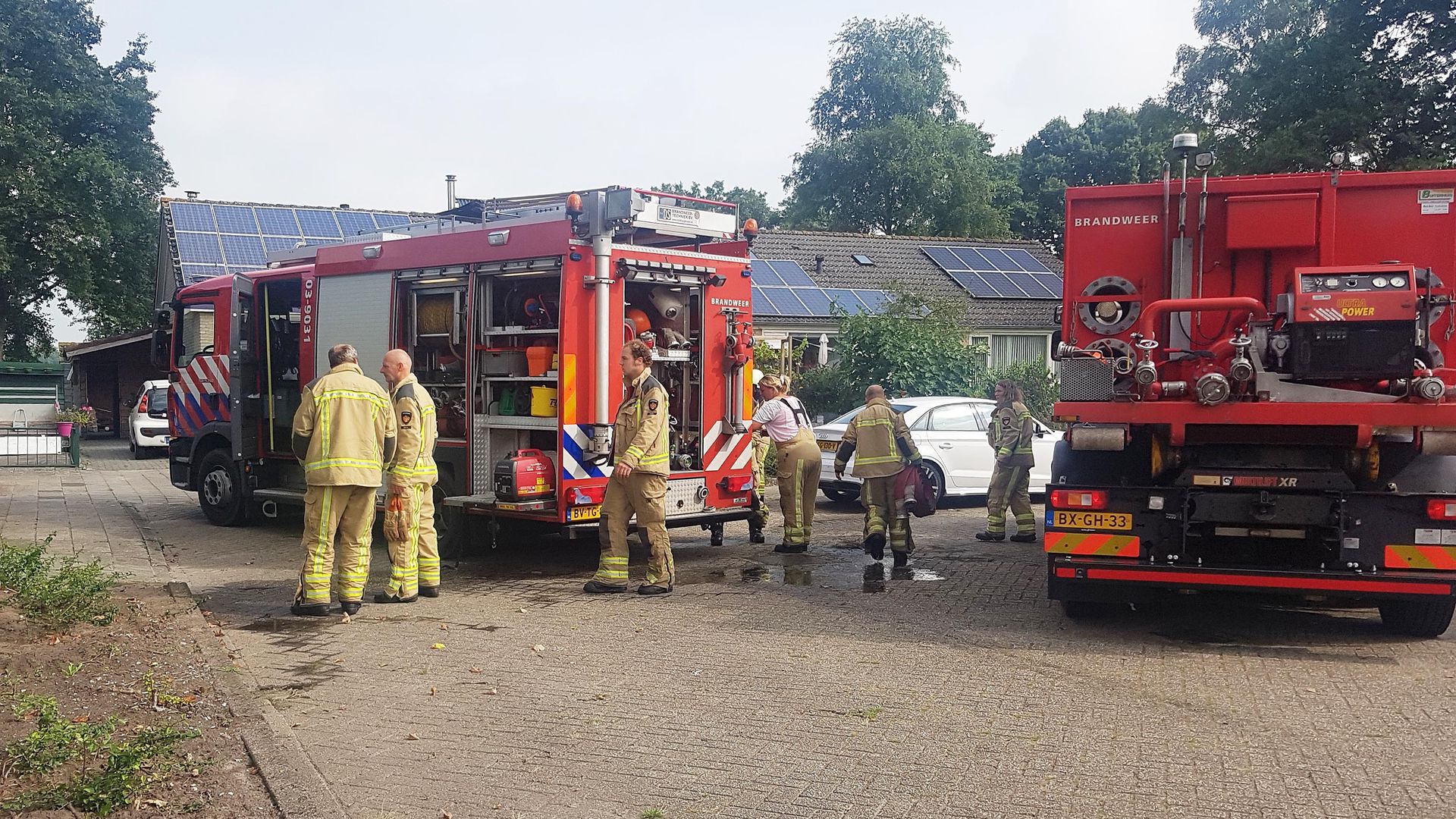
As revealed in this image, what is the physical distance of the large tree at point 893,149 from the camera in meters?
47.9

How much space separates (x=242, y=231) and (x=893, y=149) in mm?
28399

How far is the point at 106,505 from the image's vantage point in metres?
15.8

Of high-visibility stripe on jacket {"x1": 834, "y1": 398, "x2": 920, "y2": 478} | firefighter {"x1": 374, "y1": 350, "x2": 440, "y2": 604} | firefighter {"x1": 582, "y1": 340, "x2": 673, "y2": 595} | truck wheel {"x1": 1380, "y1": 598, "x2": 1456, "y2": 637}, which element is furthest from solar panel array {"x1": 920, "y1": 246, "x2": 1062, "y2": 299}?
firefighter {"x1": 374, "y1": 350, "x2": 440, "y2": 604}

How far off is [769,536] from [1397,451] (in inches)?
260

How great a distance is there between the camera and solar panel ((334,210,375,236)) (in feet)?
86.7

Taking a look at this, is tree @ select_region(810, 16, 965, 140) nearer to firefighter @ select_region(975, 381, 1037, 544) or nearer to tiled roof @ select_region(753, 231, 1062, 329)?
tiled roof @ select_region(753, 231, 1062, 329)

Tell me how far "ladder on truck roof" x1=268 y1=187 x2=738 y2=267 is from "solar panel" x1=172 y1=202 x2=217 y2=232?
53.4ft

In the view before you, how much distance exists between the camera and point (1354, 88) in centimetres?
2316

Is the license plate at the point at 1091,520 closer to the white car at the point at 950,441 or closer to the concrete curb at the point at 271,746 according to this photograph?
the concrete curb at the point at 271,746

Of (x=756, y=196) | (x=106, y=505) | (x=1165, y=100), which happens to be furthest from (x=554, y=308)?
(x=756, y=196)

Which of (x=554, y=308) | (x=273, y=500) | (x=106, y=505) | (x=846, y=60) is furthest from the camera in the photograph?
(x=846, y=60)

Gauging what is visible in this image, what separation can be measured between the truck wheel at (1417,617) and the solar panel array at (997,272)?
21.9 m

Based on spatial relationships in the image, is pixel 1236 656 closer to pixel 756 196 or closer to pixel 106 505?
pixel 106 505

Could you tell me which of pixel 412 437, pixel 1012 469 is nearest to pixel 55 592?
pixel 412 437
